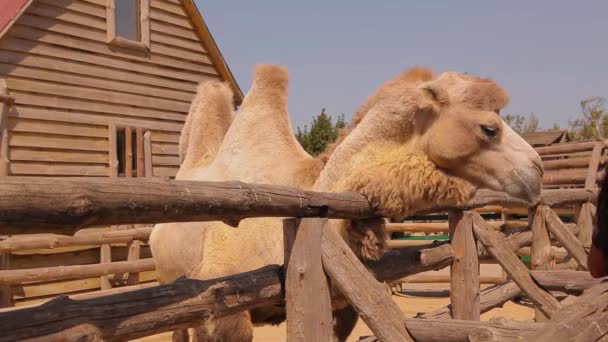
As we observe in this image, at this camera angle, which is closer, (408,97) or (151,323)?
(151,323)

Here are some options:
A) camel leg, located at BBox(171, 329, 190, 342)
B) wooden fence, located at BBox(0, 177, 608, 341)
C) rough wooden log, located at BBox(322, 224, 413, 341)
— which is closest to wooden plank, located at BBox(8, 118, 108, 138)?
camel leg, located at BBox(171, 329, 190, 342)

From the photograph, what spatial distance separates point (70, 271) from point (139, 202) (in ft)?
23.1

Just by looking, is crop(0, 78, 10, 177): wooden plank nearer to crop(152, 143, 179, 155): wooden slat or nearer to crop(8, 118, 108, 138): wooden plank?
crop(8, 118, 108, 138): wooden plank

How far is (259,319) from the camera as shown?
346 cm

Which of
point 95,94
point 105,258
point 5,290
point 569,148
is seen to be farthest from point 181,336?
point 569,148

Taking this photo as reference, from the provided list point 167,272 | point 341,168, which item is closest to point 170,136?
point 167,272

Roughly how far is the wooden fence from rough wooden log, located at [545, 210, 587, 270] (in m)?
1.17

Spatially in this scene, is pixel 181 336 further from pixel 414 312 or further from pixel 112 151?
pixel 112 151

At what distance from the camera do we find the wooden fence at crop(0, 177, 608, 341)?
73.7 inches

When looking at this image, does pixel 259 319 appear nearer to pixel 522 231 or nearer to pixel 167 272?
pixel 167 272

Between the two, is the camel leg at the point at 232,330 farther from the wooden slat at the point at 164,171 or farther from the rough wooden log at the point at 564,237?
the wooden slat at the point at 164,171

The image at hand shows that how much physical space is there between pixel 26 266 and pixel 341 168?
720 cm

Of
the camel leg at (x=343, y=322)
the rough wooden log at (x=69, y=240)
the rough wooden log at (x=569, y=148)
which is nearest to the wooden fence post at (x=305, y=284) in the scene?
the camel leg at (x=343, y=322)

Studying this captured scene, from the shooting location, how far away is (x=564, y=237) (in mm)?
5918
